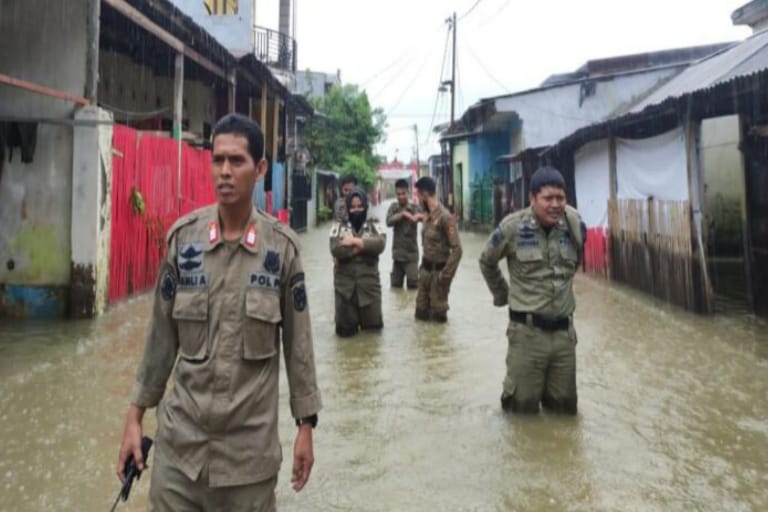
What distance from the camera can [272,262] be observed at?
2.22 m

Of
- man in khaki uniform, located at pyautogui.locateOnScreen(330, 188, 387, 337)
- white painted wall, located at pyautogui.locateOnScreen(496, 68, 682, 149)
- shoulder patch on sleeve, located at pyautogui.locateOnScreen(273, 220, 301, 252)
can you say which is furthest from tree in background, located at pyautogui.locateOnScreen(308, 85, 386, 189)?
shoulder patch on sleeve, located at pyautogui.locateOnScreen(273, 220, 301, 252)

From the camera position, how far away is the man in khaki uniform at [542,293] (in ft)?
15.1

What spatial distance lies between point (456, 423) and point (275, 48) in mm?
23749

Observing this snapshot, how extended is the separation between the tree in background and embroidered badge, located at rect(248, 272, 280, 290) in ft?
101

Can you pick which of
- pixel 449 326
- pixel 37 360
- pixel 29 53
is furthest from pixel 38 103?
pixel 449 326

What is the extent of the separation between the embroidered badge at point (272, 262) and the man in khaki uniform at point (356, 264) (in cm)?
484

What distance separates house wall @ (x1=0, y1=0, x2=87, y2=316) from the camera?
8023mm

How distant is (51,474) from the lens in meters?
3.81

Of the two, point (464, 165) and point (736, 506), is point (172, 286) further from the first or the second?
point (464, 165)

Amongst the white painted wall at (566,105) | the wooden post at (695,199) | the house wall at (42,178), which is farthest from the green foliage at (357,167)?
the house wall at (42,178)

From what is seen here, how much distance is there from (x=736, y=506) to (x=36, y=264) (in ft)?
25.0

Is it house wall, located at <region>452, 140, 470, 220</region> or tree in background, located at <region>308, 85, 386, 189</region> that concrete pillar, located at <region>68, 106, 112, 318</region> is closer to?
house wall, located at <region>452, 140, 470, 220</region>

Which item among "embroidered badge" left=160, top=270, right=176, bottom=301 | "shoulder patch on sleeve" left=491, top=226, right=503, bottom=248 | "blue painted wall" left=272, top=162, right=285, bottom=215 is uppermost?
"blue painted wall" left=272, top=162, right=285, bottom=215

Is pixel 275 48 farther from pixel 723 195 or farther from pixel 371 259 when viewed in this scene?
pixel 371 259
